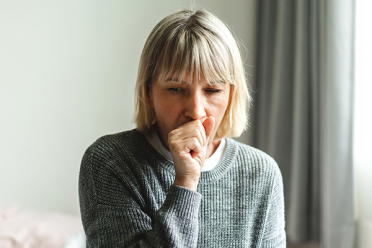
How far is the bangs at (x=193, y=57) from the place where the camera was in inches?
33.0

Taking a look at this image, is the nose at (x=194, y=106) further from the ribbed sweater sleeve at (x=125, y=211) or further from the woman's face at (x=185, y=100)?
the ribbed sweater sleeve at (x=125, y=211)

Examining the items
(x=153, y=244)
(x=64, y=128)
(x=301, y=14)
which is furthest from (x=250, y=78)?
(x=153, y=244)

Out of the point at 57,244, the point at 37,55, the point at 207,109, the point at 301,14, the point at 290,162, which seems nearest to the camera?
the point at 207,109

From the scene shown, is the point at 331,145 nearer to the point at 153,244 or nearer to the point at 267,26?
the point at 267,26

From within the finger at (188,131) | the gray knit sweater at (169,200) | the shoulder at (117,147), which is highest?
the finger at (188,131)

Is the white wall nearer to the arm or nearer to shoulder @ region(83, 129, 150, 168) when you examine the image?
shoulder @ region(83, 129, 150, 168)

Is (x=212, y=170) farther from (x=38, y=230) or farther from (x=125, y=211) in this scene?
(x=38, y=230)

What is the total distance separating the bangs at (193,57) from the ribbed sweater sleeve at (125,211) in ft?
0.89

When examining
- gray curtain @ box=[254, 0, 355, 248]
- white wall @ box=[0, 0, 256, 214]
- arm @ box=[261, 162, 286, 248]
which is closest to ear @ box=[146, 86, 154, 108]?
arm @ box=[261, 162, 286, 248]

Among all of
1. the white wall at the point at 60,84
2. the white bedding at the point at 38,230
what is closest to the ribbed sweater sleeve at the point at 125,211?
the white bedding at the point at 38,230

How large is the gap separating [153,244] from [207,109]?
35 cm

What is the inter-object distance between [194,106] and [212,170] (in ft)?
0.75

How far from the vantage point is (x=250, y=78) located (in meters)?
2.20

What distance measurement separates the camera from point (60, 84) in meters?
1.65
